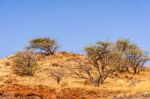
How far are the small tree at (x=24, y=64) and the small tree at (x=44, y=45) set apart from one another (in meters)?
12.7

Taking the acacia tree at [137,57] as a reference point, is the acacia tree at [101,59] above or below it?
below

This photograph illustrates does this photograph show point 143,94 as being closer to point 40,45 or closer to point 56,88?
point 56,88

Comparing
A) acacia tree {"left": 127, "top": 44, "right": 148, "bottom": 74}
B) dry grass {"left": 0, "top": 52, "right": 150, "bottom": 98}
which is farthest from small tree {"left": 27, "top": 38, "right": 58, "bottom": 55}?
acacia tree {"left": 127, "top": 44, "right": 148, "bottom": 74}

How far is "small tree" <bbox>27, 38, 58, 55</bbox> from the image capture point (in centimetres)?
6675

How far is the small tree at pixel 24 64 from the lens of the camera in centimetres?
5012

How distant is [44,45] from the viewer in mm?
66438

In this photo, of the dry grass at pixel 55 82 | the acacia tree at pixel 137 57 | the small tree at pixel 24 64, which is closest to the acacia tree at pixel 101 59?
the dry grass at pixel 55 82

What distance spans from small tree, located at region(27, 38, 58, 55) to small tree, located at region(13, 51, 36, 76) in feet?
41.6

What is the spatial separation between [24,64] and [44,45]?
1486 cm

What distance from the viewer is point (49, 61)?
2372 inches

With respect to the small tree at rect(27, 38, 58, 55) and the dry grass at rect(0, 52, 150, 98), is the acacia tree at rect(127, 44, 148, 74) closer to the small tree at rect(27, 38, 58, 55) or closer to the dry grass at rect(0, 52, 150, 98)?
the dry grass at rect(0, 52, 150, 98)

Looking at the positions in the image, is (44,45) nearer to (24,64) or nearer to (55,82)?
(24,64)

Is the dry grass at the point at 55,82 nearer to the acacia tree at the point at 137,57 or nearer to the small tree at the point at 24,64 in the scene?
the small tree at the point at 24,64

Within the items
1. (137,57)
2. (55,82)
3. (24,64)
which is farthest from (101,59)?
(137,57)
